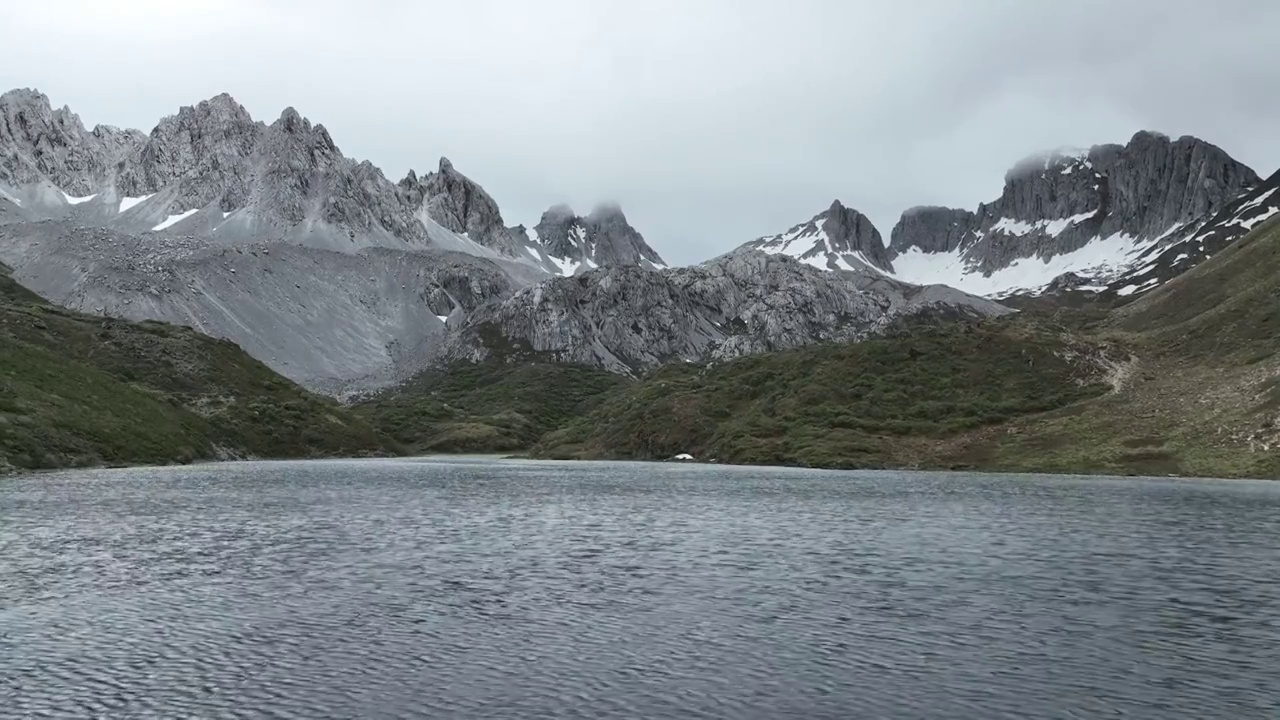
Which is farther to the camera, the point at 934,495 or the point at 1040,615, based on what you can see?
the point at 934,495

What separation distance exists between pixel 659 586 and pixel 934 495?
224 feet

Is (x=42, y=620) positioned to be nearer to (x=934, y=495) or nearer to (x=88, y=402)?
(x=934, y=495)

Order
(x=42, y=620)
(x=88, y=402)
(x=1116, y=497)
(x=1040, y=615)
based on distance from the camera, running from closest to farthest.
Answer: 1. (x=42, y=620)
2. (x=1040, y=615)
3. (x=1116, y=497)
4. (x=88, y=402)

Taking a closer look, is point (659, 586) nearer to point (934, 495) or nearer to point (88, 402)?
point (934, 495)

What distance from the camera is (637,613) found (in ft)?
143

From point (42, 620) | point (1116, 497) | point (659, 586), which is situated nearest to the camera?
point (42, 620)

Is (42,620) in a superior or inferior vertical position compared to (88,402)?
inferior

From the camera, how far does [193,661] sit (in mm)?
34406

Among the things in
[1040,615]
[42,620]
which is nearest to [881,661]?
[1040,615]

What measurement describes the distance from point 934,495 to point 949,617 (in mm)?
70478

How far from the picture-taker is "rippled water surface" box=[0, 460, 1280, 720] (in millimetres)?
30453

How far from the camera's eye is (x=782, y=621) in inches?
1645

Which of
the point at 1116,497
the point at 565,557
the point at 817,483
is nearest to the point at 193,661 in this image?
the point at 565,557

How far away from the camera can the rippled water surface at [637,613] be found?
30.5 m
